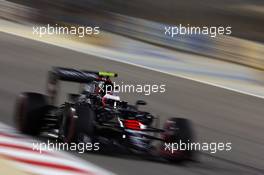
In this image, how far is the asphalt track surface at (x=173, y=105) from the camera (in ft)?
25.7

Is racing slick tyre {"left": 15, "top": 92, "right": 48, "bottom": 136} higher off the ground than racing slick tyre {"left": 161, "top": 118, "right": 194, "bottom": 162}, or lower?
higher

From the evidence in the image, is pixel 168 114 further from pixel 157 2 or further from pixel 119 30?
pixel 157 2

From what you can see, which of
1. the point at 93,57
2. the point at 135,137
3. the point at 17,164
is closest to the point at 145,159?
the point at 135,137

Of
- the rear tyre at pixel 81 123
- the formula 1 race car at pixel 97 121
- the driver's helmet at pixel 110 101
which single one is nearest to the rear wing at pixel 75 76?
the formula 1 race car at pixel 97 121

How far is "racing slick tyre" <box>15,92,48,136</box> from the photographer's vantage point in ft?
26.7

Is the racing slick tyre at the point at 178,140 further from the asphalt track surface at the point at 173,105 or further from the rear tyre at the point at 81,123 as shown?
the rear tyre at the point at 81,123

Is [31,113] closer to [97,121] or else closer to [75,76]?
[75,76]

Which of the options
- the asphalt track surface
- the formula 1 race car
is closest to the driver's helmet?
the formula 1 race car

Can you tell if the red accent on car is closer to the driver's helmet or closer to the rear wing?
the driver's helmet

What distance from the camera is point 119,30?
21.6 meters

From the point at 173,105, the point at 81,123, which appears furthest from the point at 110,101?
the point at 173,105

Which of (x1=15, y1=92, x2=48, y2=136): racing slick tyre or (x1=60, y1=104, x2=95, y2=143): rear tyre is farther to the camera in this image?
(x1=15, y1=92, x2=48, y2=136): racing slick tyre

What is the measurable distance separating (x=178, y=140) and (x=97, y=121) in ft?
3.13

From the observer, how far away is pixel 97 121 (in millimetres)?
7883
